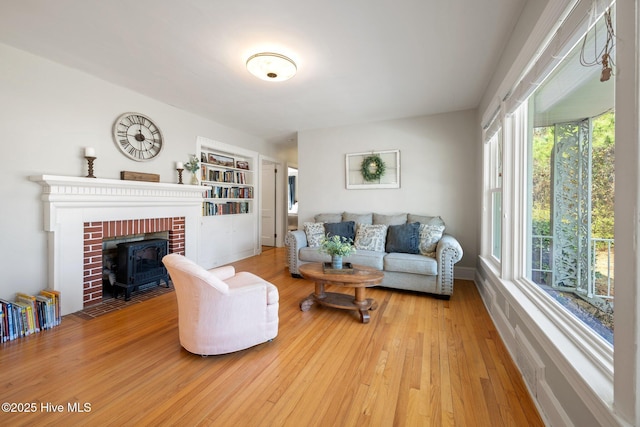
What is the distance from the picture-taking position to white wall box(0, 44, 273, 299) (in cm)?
238

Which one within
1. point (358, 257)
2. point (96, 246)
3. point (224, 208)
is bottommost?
point (358, 257)

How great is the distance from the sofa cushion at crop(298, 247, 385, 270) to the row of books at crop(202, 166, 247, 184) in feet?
7.08

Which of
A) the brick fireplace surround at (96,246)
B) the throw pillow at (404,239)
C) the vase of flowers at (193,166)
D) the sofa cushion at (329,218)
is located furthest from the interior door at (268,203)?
the throw pillow at (404,239)

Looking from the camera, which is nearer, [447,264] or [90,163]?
[90,163]

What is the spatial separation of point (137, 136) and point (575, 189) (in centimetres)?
435

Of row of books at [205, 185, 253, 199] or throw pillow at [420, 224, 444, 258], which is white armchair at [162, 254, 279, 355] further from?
row of books at [205, 185, 253, 199]

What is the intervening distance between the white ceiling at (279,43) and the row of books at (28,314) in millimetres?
2268

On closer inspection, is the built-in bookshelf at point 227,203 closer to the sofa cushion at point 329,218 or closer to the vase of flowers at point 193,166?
the vase of flowers at point 193,166

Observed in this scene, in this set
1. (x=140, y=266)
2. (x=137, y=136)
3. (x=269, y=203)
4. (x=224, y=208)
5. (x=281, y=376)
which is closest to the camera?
(x=281, y=376)

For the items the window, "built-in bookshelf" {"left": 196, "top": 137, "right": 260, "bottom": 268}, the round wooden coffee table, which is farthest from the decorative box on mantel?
the window

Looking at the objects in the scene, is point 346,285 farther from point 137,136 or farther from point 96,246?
point 137,136

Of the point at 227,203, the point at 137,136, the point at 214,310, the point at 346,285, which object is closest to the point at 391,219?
the point at 346,285

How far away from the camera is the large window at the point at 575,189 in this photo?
1.20 m

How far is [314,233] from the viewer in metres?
4.09
